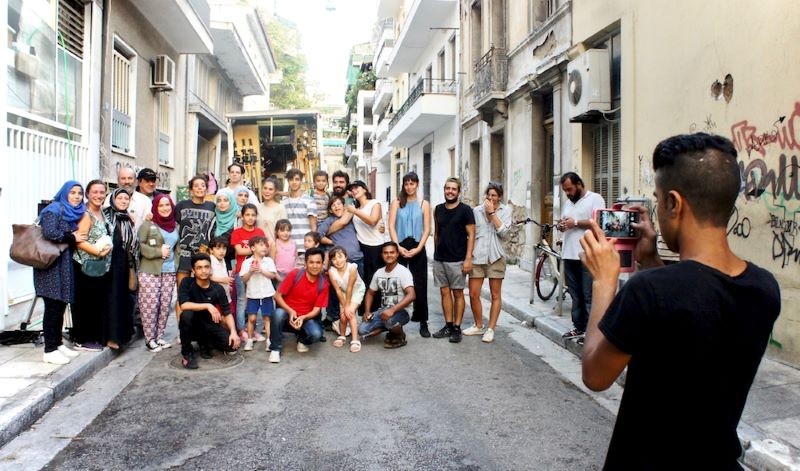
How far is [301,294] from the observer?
6074 millimetres

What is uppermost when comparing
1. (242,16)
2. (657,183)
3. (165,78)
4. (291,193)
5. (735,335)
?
(242,16)

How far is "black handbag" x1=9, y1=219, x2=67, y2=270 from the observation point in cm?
499

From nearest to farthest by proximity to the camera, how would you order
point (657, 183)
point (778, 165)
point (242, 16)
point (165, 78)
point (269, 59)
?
point (657, 183) → point (778, 165) → point (165, 78) → point (242, 16) → point (269, 59)

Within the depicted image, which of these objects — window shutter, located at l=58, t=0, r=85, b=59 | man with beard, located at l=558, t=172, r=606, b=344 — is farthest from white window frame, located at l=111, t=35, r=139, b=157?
man with beard, located at l=558, t=172, r=606, b=344

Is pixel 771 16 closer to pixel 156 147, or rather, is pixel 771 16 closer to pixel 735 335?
pixel 735 335

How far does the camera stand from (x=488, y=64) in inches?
534

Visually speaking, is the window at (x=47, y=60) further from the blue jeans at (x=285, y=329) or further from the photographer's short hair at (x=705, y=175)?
the photographer's short hair at (x=705, y=175)

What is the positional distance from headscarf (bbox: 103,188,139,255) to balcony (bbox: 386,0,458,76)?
13530mm

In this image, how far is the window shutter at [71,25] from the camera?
7.87m

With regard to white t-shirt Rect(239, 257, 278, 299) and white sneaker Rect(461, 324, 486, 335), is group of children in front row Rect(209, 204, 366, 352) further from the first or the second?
white sneaker Rect(461, 324, 486, 335)

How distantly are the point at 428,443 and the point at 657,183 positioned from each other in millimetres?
2595

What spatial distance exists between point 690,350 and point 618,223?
903 millimetres

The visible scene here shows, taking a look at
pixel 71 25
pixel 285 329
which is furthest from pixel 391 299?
pixel 71 25

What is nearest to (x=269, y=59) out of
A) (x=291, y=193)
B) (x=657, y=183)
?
(x=291, y=193)
